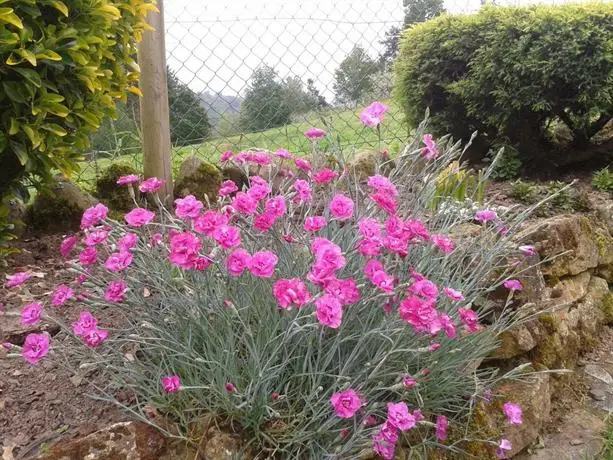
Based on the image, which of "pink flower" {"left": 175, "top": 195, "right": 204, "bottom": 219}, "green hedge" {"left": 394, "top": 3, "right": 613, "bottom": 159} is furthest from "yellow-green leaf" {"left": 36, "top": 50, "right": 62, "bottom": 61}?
"green hedge" {"left": 394, "top": 3, "right": 613, "bottom": 159}

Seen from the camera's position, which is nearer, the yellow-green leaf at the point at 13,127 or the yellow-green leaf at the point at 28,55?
the yellow-green leaf at the point at 28,55

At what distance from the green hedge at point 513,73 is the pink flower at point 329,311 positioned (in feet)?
10.2

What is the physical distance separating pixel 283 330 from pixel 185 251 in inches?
Answer: 18.0

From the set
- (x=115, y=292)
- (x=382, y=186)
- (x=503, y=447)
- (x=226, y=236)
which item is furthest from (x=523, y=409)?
(x=115, y=292)

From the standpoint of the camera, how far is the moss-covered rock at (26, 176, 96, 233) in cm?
342

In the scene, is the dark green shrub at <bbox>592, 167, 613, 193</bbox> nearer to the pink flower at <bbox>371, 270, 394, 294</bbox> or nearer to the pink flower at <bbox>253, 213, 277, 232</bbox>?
the pink flower at <bbox>371, 270, 394, 294</bbox>

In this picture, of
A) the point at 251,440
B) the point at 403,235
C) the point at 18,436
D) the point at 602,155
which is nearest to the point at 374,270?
the point at 403,235

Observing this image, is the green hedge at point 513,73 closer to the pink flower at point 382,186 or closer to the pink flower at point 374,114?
the pink flower at point 374,114

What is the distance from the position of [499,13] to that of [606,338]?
2373mm

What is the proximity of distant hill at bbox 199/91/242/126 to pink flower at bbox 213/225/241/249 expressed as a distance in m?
3.40

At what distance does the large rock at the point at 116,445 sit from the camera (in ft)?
5.61

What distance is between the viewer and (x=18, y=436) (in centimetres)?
183

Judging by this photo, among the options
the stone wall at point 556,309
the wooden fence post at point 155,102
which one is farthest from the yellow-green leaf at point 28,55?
the stone wall at point 556,309

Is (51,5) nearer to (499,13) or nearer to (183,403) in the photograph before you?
(183,403)
